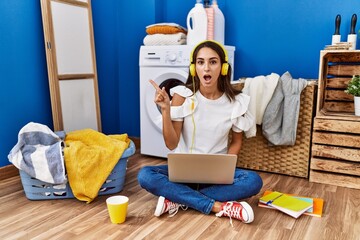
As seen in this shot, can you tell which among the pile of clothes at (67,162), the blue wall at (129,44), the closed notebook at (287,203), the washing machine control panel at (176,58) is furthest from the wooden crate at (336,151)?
the pile of clothes at (67,162)

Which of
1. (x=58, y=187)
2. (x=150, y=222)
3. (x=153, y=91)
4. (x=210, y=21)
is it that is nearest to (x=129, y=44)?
(x=153, y=91)

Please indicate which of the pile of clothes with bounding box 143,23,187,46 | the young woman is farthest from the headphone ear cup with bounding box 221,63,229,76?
the pile of clothes with bounding box 143,23,187,46

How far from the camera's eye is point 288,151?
2059 millimetres

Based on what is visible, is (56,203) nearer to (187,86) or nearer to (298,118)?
(187,86)

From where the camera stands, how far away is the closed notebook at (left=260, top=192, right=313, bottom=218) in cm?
149

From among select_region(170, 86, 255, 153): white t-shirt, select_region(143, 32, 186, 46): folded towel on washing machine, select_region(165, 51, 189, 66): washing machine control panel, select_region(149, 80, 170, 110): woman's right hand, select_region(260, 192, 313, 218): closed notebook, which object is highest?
select_region(143, 32, 186, 46): folded towel on washing machine

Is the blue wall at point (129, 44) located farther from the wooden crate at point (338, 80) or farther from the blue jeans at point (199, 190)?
the blue jeans at point (199, 190)

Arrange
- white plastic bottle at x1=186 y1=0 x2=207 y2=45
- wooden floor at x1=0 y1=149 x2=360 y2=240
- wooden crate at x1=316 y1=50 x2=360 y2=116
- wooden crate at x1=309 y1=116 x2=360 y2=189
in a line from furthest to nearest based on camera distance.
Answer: white plastic bottle at x1=186 y1=0 x2=207 y2=45
wooden crate at x1=316 y1=50 x2=360 y2=116
wooden crate at x1=309 y1=116 x2=360 y2=189
wooden floor at x1=0 y1=149 x2=360 y2=240

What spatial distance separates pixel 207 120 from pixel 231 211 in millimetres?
426

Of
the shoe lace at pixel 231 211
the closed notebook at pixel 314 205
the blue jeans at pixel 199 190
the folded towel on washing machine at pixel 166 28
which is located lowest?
the closed notebook at pixel 314 205

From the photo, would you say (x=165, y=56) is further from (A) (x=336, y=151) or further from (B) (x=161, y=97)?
(A) (x=336, y=151)

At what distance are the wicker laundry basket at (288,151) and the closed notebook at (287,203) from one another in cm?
41

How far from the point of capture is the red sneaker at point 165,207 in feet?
4.81

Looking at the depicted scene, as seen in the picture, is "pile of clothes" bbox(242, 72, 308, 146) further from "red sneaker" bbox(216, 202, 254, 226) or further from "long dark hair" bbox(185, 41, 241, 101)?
"red sneaker" bbox(216, 202, 254, 226)
